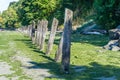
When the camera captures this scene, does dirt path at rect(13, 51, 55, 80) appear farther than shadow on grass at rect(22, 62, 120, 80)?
Yes

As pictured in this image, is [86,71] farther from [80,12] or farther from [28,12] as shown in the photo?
[28,12]

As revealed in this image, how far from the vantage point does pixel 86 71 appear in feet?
70.4

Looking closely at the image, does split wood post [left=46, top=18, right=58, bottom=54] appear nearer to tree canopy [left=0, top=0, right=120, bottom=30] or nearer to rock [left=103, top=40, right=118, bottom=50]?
rock [left=103, top=40, right=118, bottom=50]

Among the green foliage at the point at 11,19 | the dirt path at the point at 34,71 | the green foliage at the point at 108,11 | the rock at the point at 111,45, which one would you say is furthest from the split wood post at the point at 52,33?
the green foliage at the point at 11,19

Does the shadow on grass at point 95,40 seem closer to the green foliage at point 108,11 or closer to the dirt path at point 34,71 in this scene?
the green foliage at point 108,11

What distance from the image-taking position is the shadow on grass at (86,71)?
765 inches

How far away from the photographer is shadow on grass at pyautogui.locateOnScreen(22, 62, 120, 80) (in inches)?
765

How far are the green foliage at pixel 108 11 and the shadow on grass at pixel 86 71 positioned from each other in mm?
23321

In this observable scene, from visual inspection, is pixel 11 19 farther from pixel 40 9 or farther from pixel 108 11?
pixel 108 11

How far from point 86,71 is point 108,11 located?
27.5 m

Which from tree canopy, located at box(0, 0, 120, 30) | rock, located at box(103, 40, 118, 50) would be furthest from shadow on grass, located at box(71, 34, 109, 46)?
rock, located at box(103, 40, 118, 50)

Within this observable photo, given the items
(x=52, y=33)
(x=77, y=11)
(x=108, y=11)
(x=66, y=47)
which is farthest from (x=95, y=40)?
(x=66, y=47)

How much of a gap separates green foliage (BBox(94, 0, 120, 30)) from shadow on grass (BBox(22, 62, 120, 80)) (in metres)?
23.3

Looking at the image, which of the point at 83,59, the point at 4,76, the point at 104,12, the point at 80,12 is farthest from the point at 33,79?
the point at 80,12
